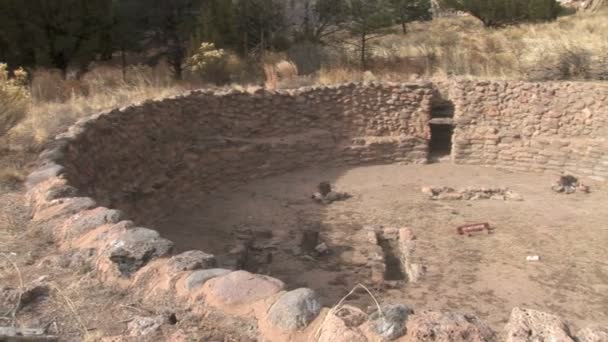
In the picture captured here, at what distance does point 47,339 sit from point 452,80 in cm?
1087

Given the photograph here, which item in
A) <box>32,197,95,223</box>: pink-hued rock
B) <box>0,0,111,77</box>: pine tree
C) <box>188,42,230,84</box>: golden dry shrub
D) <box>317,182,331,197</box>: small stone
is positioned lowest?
<box>317,182,331,197</box>: small stone

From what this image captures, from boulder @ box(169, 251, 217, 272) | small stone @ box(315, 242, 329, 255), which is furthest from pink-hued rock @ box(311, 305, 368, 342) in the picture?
small stone @ box(315, 242, 329, 255)

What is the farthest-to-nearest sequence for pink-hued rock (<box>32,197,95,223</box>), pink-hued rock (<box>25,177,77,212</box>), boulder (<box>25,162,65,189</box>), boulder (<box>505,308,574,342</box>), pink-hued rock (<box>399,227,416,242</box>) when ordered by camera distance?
pink-hued rock (<box>399,227,416,242</box>), boulder (<box>25,162,65,189</box>), pink-hued rock (<box>25,177,77,212</box>), pink-hued rock (<box>32,197,95,223</box>), boulder (<box>505,308,574,342</box>)

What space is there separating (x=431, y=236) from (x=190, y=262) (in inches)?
209

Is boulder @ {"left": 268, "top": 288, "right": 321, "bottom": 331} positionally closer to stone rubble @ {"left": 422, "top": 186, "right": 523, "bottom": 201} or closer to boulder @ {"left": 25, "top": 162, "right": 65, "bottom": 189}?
boulder @ {"left": 25, "top": 162, "right": 65, "bottom": 189}

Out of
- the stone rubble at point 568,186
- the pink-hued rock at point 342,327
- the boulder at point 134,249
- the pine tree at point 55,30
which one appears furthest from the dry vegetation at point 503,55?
the pink-hued rock at point 342,327

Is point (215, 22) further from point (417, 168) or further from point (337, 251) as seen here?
point (337, 251)

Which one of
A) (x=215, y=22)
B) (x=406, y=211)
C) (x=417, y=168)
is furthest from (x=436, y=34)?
(x=406, y=211)

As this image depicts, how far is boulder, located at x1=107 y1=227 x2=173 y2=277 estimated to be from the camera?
12.9 ft

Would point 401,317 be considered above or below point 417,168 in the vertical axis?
above

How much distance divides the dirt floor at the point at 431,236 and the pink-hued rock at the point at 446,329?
327 cm

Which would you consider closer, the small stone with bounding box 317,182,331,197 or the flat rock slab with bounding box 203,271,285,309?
the flat rock slab with bounding box 203,271,285,309

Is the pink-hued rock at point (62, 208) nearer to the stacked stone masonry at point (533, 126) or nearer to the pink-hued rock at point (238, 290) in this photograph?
the pink-hued rock at point (238, 290)

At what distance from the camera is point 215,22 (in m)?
16.0
